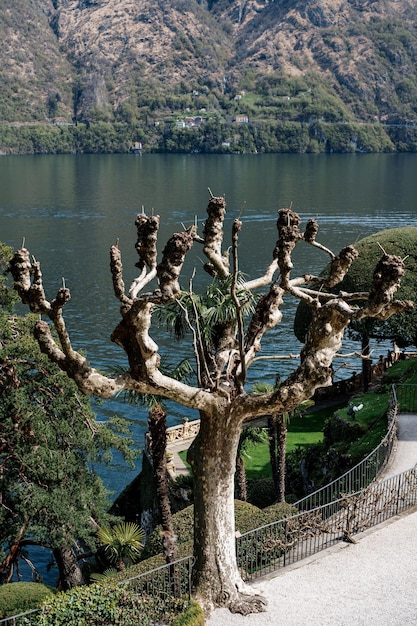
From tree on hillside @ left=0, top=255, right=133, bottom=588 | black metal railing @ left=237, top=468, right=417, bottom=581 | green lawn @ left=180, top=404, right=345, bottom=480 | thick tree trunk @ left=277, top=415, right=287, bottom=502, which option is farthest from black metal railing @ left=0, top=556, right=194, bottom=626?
green lawn @ left=180, top=404, right=345, bottom=480

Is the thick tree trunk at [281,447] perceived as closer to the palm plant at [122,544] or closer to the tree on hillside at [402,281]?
the palm plant at [122,544]

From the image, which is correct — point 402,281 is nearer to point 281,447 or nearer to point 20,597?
point 281,447

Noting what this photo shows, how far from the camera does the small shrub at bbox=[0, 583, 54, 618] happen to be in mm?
18656

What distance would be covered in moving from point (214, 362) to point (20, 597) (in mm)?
7038

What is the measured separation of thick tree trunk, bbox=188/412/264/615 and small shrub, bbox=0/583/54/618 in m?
4.31

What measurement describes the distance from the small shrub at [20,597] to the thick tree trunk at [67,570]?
22.4ft

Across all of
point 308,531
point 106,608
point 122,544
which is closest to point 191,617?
point 106,608

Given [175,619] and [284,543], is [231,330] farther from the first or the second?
[175,619]

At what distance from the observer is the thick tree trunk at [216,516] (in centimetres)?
1639

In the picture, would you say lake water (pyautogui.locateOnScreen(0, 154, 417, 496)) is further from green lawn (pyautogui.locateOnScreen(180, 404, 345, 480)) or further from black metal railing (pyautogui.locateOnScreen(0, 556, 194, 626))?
black metal railing (pyautogui.locateOnScreen(0, 556, 194, 626))

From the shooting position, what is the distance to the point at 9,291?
2694 cm

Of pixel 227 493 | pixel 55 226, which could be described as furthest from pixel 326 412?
pixel 55 226

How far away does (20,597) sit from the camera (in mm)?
19047

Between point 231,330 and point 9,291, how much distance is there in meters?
10.6
